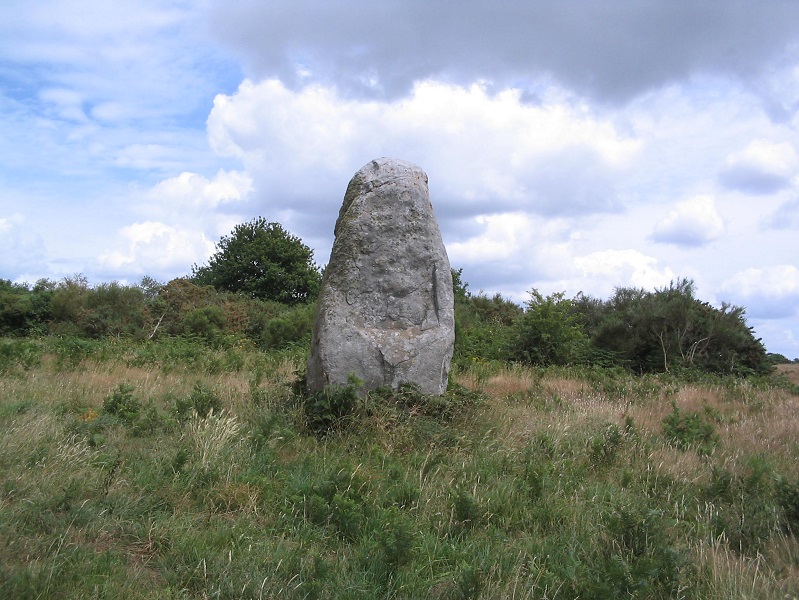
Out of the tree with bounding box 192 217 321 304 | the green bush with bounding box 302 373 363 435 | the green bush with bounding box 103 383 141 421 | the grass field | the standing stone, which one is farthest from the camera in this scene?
the tree with bounding box 192 217 321 304

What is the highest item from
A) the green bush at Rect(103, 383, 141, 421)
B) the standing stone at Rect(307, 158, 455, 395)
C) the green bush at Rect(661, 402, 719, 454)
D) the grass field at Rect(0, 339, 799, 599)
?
the standing stone at Rect(307, 158, 455, 395)

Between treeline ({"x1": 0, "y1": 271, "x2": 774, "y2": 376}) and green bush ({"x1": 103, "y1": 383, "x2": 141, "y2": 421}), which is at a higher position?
treeline ({"x1": 0, "y1": 271, "x2": 774, "y2": 376})

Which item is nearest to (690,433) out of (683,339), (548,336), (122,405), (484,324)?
(122,405)

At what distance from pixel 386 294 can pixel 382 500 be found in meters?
3.44

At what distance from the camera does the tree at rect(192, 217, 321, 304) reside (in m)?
33.0

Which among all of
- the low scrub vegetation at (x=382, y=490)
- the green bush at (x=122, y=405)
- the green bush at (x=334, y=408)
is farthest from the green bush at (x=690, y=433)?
the green bush at (x=122, y=405)

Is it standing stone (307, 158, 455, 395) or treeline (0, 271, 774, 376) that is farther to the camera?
treeline (0, 271, 774, 376)

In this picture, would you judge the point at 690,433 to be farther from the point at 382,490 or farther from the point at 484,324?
the point at 484,324

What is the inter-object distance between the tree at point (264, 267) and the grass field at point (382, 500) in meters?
24.1

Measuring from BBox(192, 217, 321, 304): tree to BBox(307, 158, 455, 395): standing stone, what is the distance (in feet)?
78.4

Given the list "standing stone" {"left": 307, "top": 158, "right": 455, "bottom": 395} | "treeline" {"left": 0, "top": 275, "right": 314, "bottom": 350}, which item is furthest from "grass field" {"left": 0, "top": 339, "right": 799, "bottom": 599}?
"treeline" {"left": 0, "top": 275, "right": 314, "bottom": 350}

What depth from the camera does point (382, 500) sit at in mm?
5270

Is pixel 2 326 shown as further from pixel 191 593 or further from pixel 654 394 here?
pixel 191 593

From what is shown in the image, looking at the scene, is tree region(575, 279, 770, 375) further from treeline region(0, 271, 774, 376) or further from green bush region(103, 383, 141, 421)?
green bush region(103, 383, 141, 421)
